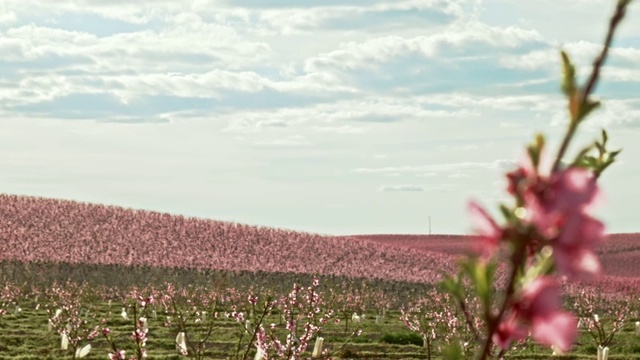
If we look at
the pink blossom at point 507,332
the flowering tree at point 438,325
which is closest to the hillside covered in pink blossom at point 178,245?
the flowering tree at point 438,325

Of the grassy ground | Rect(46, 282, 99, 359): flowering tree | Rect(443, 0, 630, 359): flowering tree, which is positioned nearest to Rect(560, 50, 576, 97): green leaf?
Rect(443, 0, 630, 359): flowering tree

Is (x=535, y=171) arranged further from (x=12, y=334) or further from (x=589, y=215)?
(x=12, y=334)

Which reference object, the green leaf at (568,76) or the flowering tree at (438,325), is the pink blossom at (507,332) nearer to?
the green leaf at (568,76)

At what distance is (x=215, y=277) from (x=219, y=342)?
13.1 feet

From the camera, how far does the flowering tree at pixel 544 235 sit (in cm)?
81

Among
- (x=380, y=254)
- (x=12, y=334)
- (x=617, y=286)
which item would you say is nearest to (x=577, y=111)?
(x=12, y=334)

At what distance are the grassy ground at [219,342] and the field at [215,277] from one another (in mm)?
37

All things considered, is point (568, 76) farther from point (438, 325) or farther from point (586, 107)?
point (438, 325)

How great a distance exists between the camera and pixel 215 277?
2023cm

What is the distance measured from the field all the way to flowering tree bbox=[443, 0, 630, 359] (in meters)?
13.4

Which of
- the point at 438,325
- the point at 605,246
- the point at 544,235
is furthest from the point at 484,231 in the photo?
the point at 605,246

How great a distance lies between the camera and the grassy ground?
14961 millimetres

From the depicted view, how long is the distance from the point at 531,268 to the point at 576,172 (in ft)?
0.56

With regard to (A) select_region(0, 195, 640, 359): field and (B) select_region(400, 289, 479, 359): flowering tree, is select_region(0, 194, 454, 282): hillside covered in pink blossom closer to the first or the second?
(A) select_region(0, 195, 640, 359): field
